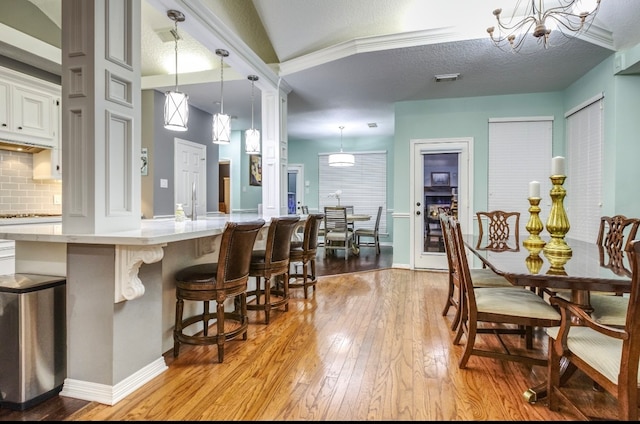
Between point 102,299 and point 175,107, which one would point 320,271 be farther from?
point 102,299

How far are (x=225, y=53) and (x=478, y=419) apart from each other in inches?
139

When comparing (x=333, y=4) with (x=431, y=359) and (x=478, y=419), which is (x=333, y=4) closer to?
(x=431, y=359)

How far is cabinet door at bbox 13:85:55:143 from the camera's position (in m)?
3.75

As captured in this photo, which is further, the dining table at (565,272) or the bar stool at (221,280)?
the bar stool at (221,280)

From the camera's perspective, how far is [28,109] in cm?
387

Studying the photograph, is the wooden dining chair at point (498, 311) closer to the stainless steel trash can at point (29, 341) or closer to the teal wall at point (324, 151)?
the stainless steel trash can at point (29, 341)

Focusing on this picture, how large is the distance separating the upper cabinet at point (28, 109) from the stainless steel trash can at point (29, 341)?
8.86 feet

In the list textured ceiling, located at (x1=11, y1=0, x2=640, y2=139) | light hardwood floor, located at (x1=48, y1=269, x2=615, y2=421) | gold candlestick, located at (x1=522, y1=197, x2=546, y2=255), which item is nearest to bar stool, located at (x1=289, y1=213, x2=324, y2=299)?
light hardwood floor, located at (x1=48, y1=269, x2=615, y2=421)

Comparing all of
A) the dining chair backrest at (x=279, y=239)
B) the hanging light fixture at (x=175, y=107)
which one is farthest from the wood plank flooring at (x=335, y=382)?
the hanging light fixture at (x=175, y=107)

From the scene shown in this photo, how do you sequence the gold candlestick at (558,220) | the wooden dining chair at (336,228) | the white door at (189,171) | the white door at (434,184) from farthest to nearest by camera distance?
the wooden dining chair at (336,228) → the white door at (189,171) → the white door at (434,184) → the gold candlestick at (558,220)

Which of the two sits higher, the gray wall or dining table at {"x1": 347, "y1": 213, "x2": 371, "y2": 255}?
the gray wall

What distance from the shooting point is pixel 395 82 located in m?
4.60

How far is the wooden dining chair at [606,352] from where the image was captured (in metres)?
1.26

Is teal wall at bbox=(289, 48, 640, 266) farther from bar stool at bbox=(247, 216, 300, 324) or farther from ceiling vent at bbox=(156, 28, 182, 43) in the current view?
ceiling vent at bbox=(156, 28, 182, 43)
